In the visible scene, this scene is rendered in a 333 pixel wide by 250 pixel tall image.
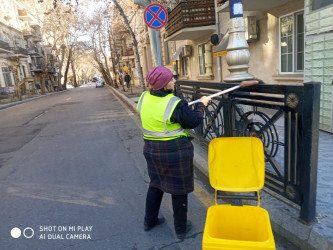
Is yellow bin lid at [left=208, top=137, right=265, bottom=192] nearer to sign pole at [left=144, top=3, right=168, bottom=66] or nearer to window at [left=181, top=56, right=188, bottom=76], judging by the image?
sign pole at [left=144, top=3, right=168, bottom=66]

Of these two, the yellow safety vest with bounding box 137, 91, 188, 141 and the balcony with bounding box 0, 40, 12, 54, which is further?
the balcony with bounding box 0, 40, 12, 54

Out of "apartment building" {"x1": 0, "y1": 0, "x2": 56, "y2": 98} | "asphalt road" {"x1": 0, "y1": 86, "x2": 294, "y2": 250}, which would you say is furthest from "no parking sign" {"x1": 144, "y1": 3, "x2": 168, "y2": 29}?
"apartment building" {"x1": 0, "y1": 0, "x2": 56, "y2": 98}

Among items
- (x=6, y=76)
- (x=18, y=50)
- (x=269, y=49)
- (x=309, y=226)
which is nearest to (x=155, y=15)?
(x=269, y=49)

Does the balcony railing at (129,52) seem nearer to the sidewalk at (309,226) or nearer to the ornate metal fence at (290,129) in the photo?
the ornate metal fence at (290,129)

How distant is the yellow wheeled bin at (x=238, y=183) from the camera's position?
2008 mm

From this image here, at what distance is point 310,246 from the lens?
2113 millimetres

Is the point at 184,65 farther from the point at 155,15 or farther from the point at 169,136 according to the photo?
the point at 169,136

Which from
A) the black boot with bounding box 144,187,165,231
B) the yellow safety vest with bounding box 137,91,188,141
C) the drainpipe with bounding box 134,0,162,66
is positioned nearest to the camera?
the yellow safety vest with bounding box 137,91,188,141

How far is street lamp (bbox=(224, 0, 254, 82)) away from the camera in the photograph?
10.5 ft

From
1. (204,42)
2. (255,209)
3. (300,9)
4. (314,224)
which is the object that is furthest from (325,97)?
(204,42)

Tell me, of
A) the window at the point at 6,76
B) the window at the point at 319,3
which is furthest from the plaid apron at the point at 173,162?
the window at the point at 6,76

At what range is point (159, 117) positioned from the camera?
7.59 ft

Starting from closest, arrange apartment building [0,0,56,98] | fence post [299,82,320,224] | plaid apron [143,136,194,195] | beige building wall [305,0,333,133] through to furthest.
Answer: fence post [299,82,320,224], plaid apron [143,136,194,195], beige building wall [305,0,333,133], apartment building [0,0,56,98]

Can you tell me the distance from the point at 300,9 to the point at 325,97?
2.77 meters
